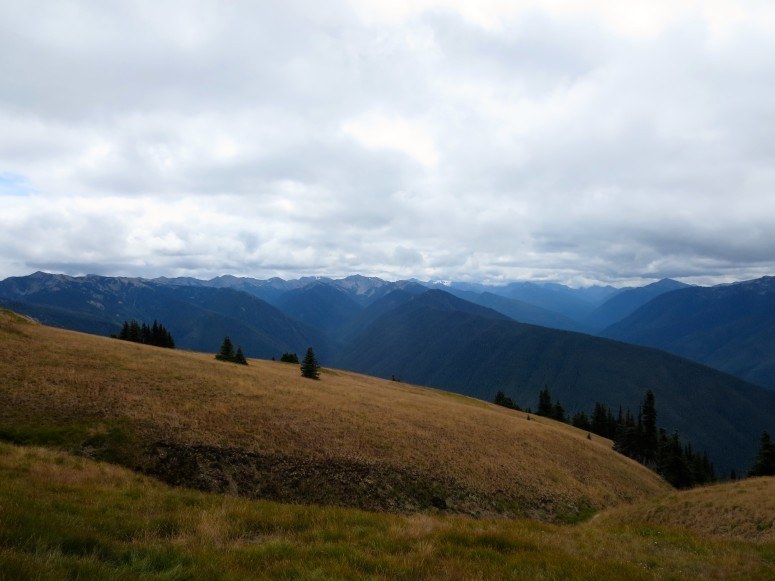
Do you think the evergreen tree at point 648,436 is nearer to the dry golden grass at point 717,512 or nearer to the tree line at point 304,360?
the dry golden grass at point 717,512

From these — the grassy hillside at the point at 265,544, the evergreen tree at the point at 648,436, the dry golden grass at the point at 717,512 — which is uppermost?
the grassy hillside at the point at 265,544

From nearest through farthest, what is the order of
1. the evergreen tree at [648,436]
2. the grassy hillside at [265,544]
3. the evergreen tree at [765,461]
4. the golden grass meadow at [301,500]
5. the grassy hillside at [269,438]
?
the grassy hillside at [265,544], the golden grass meadow at [301,500], the grassy hillside at [269,438], the evergreen tree at [765,461], the evergreen tree at [648,436]

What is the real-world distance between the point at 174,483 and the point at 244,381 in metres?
17.7

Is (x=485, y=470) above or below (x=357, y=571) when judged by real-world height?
below

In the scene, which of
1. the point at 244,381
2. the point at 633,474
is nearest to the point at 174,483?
the point at 244,381

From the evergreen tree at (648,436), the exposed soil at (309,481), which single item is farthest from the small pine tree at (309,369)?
the evergreen tree at (648,436)

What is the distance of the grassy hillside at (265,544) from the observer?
681 cm

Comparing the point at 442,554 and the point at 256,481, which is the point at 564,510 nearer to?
the point at 256,481

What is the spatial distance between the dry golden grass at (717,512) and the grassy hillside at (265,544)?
5452 mm

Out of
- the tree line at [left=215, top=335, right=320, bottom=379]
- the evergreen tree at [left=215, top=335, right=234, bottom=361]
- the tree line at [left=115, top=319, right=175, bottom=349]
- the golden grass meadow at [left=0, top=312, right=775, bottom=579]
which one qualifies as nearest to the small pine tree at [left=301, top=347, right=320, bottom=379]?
the tree line at [left=215, top=335, right=320, bottom=379]

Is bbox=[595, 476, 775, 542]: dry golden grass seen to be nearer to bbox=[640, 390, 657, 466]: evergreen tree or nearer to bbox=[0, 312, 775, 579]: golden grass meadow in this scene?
bbox=[0, 312, 775, 579]: golden grass meadow

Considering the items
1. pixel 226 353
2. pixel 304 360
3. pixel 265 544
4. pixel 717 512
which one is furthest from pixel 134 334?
pixel 717 512

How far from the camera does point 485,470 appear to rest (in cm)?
2784

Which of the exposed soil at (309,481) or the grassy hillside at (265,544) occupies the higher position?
the grassy hillside at (265,544)
